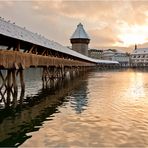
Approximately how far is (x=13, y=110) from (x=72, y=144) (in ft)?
22.6

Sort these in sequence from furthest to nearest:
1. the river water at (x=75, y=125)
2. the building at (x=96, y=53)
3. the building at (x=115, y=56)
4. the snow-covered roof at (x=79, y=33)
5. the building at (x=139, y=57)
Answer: the building at (x=115, y=56) → the building at (x=96, y=53) → the building at (x=139, y=57) → the snow-covered roof at (x=79, y=33) → the river water at (x=75, y=125)

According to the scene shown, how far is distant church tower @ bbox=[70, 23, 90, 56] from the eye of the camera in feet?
352

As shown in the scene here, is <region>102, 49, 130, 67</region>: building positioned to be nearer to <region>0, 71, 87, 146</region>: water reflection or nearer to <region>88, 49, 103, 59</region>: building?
<region>88, 49, 103, 59</region>: building

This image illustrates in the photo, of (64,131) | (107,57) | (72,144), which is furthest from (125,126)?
(107,57)

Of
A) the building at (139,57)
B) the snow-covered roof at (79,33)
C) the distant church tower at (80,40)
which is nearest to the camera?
the distant church tower at (80,40)

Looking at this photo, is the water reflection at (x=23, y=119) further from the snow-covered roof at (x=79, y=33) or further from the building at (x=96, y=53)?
the building at (x=96, y=53)

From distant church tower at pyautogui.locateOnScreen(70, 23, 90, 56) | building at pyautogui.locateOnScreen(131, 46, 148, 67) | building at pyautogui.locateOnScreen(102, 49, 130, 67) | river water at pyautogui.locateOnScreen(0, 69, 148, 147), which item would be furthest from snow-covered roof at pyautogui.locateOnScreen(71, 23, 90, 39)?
river water at pyautogui.locateOnScreen(0, 69, 148, 147)

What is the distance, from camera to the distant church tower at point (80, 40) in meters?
107

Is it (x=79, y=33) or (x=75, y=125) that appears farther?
(x=79, y=33)

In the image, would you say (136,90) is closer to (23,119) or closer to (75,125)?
(23,119)

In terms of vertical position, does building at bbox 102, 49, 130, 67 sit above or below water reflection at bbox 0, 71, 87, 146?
above

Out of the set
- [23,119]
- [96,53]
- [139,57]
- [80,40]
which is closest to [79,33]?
[80,40]

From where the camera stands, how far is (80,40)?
10744 cm

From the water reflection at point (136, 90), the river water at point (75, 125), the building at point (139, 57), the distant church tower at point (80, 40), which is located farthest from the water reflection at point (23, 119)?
the building at point (139, 57)
